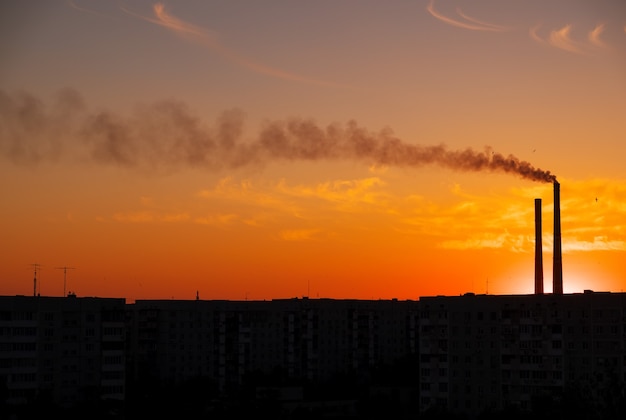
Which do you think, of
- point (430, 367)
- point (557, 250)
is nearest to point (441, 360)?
point (430, 367)

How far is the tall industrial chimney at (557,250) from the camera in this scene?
103500mm

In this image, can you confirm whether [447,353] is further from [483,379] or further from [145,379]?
[145,379]

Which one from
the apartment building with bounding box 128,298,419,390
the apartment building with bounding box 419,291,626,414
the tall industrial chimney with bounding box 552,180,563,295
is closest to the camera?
the apartment building with bounding box 419,291,626,414

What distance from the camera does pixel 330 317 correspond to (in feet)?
430

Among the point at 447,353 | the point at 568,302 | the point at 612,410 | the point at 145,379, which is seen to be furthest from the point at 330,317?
the point at 612,410

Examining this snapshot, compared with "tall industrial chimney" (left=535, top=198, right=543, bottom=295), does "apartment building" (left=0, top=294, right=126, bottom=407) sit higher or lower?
lower

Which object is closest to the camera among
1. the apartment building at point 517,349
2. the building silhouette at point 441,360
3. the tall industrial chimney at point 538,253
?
the apartment building at point 517,349

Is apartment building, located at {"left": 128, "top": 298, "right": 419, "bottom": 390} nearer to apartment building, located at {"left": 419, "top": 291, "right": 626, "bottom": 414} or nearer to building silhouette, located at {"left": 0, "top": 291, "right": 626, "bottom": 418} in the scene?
building silhouette, located at {"left": 0, "top": 291, "right": 626, "bottom": 418}

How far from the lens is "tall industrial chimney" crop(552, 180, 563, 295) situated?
340 ft

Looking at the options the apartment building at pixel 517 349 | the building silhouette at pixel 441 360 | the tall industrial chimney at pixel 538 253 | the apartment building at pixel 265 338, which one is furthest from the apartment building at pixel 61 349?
the tall industrial chimney at pixel 538 253

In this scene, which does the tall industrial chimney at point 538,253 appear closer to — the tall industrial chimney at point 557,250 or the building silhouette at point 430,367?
the building silhouette at point 430,367

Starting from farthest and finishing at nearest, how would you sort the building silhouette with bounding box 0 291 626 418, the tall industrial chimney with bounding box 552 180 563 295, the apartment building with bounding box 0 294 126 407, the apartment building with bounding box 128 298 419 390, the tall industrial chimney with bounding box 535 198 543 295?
the apartment building with bounding box 128 298 419 390 → the tall industrial chimney with bounding box 535 198 543 295 → the tall industrial chimney with bounding box 552 180 563 295 → the apartment building with bounding box 0 294 126 407 → the building silhouette with bounding box 0 291 626 418

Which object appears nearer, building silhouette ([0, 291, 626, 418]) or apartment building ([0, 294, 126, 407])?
building silhouette ([0, 291, 626, 418])

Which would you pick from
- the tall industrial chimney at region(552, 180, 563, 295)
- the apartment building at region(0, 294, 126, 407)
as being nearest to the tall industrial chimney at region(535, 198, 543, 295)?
the tall industrial chimney at region(552, 180, 563, 295)
